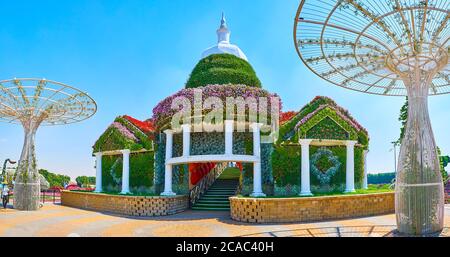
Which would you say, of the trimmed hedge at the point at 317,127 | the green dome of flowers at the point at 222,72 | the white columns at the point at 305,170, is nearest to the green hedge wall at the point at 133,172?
the green dome of flowers at the point at 222,72

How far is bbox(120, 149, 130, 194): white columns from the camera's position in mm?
21688

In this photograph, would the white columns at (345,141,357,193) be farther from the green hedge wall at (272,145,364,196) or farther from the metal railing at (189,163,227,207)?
the metal railing at (189,163,227,207)

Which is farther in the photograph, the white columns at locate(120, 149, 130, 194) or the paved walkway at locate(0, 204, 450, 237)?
the white columns at locate(120, 149, 130, 194)

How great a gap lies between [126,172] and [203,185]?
477 centimetres

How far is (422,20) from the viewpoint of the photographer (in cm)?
942

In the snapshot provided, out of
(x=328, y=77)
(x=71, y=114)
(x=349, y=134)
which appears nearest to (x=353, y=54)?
(x=328, y=77)

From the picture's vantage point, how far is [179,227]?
1255 centimetres

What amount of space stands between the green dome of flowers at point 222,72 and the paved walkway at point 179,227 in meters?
9.97

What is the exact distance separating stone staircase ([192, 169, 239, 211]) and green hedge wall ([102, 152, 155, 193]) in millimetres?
3647

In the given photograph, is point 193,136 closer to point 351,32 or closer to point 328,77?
point 328,77

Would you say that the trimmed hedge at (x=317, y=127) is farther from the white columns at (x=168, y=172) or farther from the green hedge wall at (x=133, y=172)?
the green hedge wall at (x=133, y=172)

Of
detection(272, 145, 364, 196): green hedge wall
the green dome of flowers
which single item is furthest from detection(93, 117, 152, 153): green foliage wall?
detection(272, 145, 364, 196): green hedge wall

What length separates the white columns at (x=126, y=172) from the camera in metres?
21.7

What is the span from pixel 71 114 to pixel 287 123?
12.0 metres
